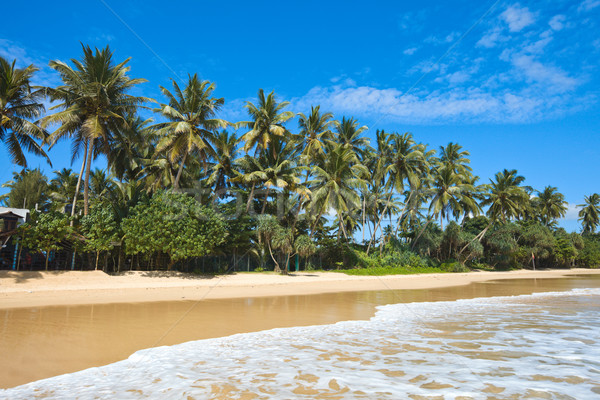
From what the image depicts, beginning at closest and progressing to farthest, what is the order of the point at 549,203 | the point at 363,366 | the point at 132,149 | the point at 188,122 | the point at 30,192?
the point at 363,366 < the point at 188,122 < the point at 132,149 < the point at 30,192 < the point at 549,203

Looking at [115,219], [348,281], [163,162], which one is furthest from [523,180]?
[115,219]

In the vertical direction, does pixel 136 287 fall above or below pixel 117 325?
below

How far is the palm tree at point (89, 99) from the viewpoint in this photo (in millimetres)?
17625

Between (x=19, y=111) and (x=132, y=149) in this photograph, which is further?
(x=132, y=149)

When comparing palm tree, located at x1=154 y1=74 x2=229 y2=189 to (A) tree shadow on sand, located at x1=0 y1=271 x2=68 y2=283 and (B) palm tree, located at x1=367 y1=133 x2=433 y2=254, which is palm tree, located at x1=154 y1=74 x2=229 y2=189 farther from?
(B) palm tree, located at x1=367 y1=133 x2=433 y2=254

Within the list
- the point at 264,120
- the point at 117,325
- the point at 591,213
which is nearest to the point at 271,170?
the point at 264,120

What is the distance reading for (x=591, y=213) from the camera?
5831 cm

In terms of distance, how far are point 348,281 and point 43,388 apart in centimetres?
1764

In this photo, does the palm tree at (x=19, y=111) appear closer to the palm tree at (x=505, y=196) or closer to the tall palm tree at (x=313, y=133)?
the tall palm tree at (x=313, y=133)

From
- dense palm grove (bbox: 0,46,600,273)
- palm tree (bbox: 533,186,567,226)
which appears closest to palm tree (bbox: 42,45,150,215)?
dense palm grove (bbox: 0,46,600,273)

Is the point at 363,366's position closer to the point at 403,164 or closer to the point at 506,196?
the point at 403,164

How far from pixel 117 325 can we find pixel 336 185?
57.6 ft

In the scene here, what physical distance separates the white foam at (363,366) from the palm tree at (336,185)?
1590 centimetres

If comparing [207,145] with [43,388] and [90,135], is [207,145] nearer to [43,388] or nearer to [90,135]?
[90,135]
